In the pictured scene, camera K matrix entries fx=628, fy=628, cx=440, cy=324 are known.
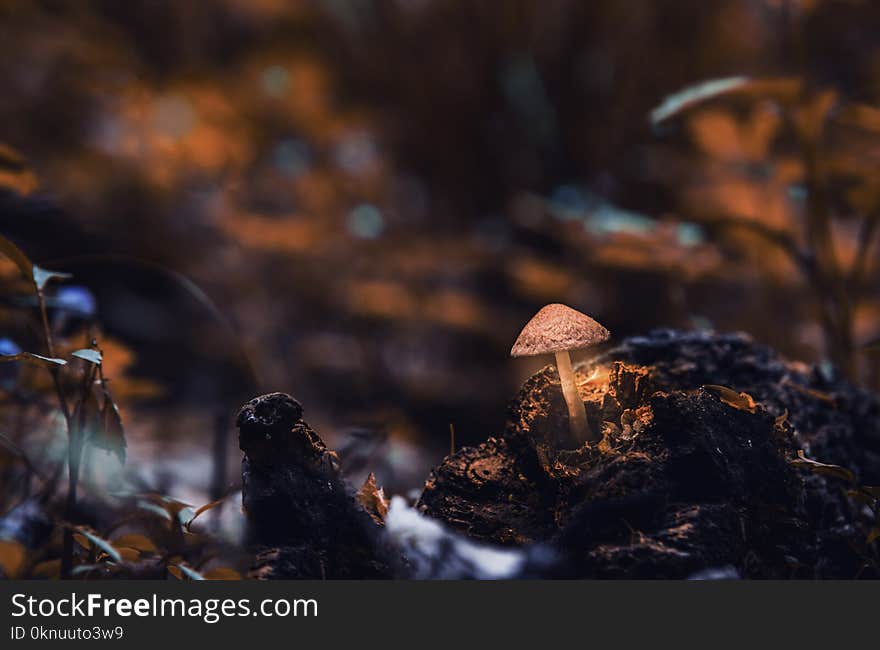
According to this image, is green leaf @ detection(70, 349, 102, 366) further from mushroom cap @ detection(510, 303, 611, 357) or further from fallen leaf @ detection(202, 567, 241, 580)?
mushroom cap @ detection(510, 303, 611, 357)

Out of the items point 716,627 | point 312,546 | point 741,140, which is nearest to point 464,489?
point 312,546

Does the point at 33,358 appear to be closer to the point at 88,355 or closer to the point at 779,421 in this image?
the point at 88,355

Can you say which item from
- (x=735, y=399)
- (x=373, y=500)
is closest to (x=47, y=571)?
(x=373, y=500)

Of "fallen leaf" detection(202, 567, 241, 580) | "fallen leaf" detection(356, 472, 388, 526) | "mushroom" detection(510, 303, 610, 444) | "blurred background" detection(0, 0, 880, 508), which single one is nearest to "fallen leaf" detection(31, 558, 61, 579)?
"fallen leaf" detection(202, 567, 241, 580)

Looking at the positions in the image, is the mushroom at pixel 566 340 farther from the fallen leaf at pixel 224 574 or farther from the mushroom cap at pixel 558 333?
the fallen leaf at pixel 224 574

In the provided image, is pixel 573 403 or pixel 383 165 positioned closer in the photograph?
pixel 573 403

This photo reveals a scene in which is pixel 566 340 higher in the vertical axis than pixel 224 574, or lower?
higher

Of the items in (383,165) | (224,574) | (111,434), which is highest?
(383,165)
